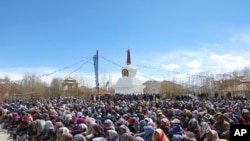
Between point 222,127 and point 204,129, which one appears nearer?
point 204,129

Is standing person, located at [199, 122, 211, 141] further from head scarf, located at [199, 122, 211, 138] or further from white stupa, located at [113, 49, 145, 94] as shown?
white stupa, located at [113, 49, 145, 94]

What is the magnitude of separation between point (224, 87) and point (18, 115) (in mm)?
36778

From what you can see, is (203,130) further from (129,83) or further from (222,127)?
(129,83)

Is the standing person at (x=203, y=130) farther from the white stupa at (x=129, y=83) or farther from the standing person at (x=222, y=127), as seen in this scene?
the white stupa at (x=129, y=83)

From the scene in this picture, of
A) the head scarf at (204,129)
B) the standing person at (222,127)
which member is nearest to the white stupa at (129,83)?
the standing person at (222,127)

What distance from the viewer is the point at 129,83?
58.1 metres

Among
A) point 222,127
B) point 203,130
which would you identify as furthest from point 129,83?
point 203,130

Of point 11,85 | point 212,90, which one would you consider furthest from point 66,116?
point 11,85

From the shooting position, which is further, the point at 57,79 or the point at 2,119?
the point at 57,79

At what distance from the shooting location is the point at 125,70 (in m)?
59.8

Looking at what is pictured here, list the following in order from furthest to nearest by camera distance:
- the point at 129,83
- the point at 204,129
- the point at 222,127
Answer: the point at 129,83
the point at 222,127
the point at 204,129

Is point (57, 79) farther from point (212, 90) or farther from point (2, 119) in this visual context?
point (2, 119)

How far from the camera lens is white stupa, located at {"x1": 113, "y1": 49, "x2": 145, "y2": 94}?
5794 cm

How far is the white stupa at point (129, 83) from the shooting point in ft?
190
